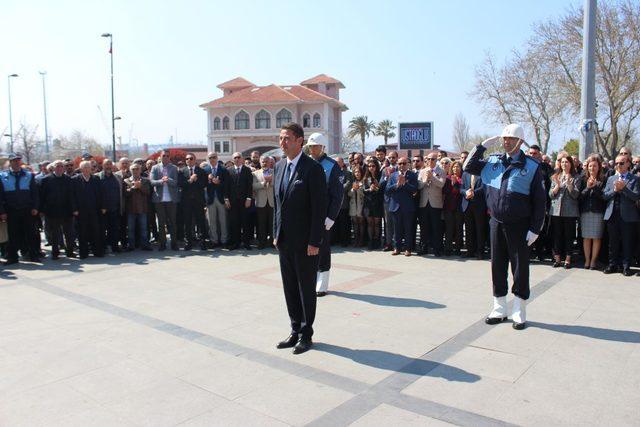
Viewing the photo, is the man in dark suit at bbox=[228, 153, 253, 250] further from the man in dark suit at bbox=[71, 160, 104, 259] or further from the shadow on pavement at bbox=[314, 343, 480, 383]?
the shadow on pavement at bbox=[314, 343, 480, 383]

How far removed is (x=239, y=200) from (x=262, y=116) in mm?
56946

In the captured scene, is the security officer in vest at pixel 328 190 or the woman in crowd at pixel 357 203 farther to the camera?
the woman in crowd at pixel 357 203

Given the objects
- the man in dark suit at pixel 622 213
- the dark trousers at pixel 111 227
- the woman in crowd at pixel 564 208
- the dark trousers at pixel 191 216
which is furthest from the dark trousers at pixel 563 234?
the dark trousers at pixel 111 227

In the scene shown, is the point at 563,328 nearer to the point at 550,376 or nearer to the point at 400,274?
the point at 550,376

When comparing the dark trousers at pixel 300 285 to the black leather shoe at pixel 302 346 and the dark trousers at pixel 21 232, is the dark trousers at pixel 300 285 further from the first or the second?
the dark trousers at pixel 21 232

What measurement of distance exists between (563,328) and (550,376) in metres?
1.51

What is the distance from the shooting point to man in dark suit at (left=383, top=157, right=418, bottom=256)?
10695 millimetres

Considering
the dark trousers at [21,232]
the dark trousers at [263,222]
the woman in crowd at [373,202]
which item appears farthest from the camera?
the dark trousers at [263,222]

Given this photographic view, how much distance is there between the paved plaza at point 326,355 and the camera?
3.85 m

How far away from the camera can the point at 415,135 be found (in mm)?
12875

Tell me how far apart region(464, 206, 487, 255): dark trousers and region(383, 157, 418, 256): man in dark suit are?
43.9 inches

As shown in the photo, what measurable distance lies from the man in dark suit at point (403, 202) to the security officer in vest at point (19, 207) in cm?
736

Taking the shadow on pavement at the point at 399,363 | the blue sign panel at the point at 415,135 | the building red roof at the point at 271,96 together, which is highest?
the building red roof at the point at 271,96

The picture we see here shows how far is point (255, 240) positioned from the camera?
12.9m
